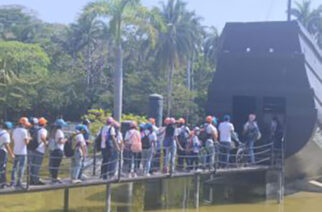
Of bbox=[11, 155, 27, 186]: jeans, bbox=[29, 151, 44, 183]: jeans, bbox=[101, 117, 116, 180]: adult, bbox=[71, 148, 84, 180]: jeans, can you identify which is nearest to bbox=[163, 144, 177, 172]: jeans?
bbox=[101, 117, 116, 180]: adult

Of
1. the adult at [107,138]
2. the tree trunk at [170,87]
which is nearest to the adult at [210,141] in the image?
the adult at [107,138]

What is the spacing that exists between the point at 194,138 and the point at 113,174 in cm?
274

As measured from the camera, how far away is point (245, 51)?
18.8 metres

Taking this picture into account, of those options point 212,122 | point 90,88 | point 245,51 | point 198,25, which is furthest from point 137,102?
point 212,122

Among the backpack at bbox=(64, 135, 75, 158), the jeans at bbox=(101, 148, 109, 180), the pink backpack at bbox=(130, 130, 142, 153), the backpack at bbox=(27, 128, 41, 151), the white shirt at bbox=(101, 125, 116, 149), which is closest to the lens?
the backpack at bbox=(27, 128, 41, 151)

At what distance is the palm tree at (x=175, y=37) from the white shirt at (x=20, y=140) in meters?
32.8

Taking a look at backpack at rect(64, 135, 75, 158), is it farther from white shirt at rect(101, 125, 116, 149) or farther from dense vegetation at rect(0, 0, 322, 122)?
dense vegetation at rect(0, 0, 322, 122)

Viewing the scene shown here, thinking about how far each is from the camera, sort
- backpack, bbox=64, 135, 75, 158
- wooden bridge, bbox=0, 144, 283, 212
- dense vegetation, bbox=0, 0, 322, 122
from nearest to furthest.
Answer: wooden bridge, bbox=0, 144, 283, 212 → backpack, bbox=64, 135, 75, 158 → dense vegetation, bbox=0, 0, 322, 122

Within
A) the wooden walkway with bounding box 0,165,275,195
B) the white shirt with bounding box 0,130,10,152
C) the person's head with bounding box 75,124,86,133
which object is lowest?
the wooden walkway with bounding box 0,165,275,195

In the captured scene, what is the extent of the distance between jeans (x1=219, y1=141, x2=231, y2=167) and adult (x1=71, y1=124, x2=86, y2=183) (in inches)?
192

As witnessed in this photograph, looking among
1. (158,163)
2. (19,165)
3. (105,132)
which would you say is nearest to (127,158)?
(105,132)

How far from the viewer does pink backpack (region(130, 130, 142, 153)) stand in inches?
506

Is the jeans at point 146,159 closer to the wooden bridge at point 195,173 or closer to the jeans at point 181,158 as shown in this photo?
the wooden bridge at point 195,173

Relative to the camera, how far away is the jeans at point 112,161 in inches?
491
